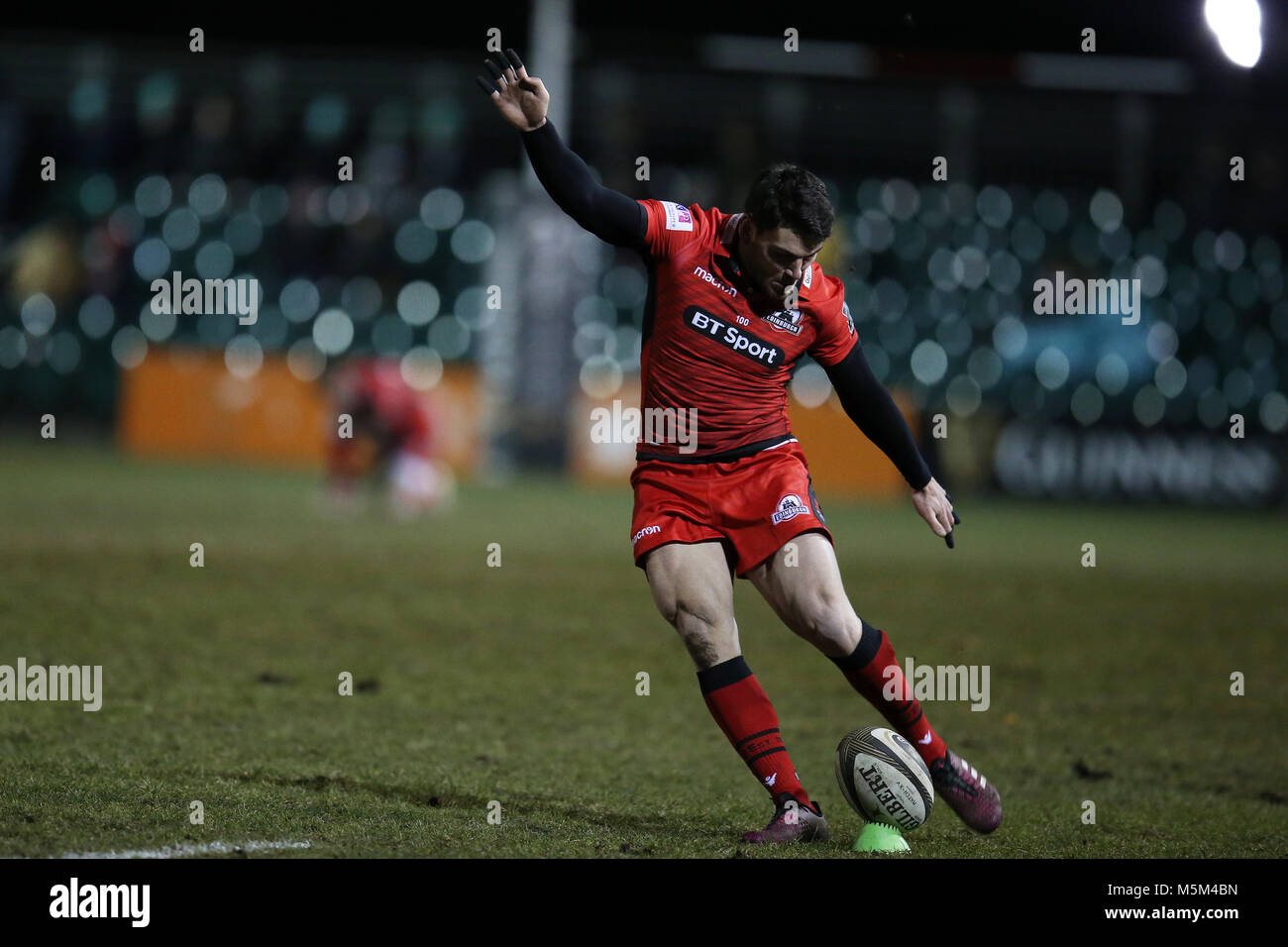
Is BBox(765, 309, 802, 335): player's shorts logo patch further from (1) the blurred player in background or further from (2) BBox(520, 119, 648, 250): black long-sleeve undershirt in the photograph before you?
(1) the blurred player in background

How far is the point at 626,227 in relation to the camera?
491cm

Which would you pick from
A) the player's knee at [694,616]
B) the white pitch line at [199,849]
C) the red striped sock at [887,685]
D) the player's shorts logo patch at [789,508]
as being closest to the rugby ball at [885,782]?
the red striped sock at [887,685]

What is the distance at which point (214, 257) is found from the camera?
25.2 m

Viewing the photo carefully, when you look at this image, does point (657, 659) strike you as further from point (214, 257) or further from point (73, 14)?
point (73, 14)

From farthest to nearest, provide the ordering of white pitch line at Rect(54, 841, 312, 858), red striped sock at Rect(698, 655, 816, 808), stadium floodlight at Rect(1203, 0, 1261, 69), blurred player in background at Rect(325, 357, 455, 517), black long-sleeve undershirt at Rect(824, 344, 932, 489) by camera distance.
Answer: blurred player in background at Rect(325, 357, 455, 517) → stadium floodlight at Rect(1203, 0, 1261, 69) → black long-sleeve undershirt at Rect(824, 344, 932, 489) → red striped sock at Rect(698, 655, 816, 808) → white pitch line at Rect(54, 841, 312, 858)

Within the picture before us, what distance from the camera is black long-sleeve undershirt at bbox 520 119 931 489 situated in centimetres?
476

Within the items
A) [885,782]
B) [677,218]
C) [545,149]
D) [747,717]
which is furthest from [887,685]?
[545,149]

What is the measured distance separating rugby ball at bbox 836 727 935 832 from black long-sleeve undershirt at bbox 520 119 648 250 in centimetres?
190

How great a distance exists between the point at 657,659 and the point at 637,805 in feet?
11.5

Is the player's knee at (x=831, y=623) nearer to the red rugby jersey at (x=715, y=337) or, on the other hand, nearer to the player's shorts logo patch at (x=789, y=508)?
the player's shorts logo patch at (x=789, y=508)

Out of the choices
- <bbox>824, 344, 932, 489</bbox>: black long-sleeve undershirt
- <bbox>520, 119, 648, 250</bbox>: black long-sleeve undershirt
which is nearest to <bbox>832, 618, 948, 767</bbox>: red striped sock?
<bbox>824, 344, 932, 489</bbox>: black long-sleeve undershirt

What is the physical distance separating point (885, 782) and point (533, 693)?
10.4 ft
